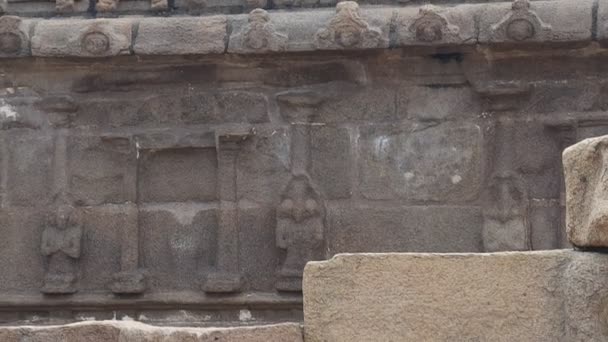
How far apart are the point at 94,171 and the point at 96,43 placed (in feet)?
2.70

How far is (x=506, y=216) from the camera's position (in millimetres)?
8117

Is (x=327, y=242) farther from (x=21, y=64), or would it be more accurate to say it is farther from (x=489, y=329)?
(x=489, y=329)

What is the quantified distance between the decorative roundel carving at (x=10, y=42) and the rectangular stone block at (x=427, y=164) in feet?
6.74

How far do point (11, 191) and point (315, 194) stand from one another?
1807mm

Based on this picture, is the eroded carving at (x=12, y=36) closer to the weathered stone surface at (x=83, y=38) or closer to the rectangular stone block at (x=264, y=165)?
the weathered stone surface at (x=83, y=38)

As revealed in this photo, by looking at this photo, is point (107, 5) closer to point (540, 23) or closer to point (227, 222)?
point (227, 222)

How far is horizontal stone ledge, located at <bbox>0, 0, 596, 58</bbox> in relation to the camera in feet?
25.7

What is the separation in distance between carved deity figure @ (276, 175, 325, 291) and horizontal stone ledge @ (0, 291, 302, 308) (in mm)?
93

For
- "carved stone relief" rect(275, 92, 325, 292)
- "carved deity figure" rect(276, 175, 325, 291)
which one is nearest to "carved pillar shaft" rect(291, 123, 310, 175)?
"carved stone relief" rect(275, 92, 325, 292)

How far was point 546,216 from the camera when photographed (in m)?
8.13

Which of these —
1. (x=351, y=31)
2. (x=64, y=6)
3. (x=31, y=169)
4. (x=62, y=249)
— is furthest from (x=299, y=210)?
(x=64, y=6)

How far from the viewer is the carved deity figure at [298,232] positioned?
324 inches

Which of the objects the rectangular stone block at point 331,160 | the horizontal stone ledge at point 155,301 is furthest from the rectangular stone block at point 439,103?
the horizontal stone ledge at point 155,301

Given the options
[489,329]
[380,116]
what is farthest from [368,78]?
[489,329]
